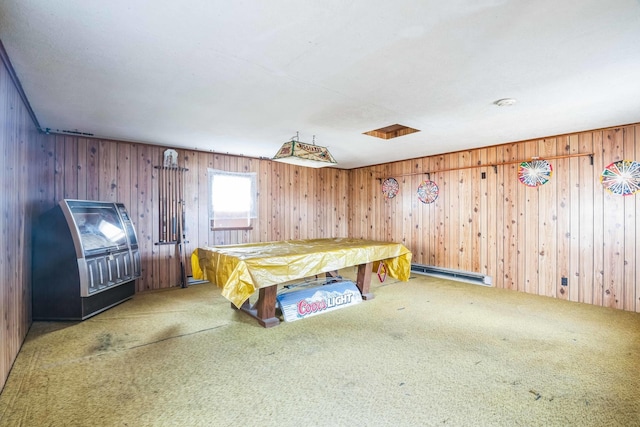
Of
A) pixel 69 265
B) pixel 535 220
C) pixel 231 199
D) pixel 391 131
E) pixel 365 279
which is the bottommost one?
pixel 365 279

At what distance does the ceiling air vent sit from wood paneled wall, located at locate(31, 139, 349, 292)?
95.9 inches

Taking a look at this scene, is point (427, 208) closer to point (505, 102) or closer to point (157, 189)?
point (505, 102)

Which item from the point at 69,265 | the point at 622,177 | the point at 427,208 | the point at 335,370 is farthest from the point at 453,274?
the point at 69,265

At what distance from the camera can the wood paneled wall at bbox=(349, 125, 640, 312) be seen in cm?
362

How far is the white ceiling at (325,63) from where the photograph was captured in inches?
62.6

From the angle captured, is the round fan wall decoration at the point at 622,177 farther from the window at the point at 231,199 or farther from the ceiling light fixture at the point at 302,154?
the window at the point at 231,199

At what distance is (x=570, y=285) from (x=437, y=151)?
268 centimetres

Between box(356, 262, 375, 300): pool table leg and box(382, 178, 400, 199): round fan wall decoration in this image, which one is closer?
box(356, 262, 375, 300): pool table leg

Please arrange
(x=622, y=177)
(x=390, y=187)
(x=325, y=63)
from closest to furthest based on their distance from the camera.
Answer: (x=325, y=63), (x=622, y=177), (x=390, y=187)

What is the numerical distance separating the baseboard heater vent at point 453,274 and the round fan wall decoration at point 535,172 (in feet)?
5.17

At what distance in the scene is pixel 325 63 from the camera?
2.12 m

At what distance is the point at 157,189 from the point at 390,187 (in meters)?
4.31

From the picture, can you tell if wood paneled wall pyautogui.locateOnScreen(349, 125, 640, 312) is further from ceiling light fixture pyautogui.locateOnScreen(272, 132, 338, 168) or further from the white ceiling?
ceiling light fixture pyautogui.locateOnScreen(272, 132, 338, 168)

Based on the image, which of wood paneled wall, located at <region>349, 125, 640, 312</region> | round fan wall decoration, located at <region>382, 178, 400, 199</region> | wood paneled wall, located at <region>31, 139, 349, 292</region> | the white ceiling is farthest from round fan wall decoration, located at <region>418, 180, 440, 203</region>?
wood paneled wall, located at <region>31, 139, 349, 292</region>
